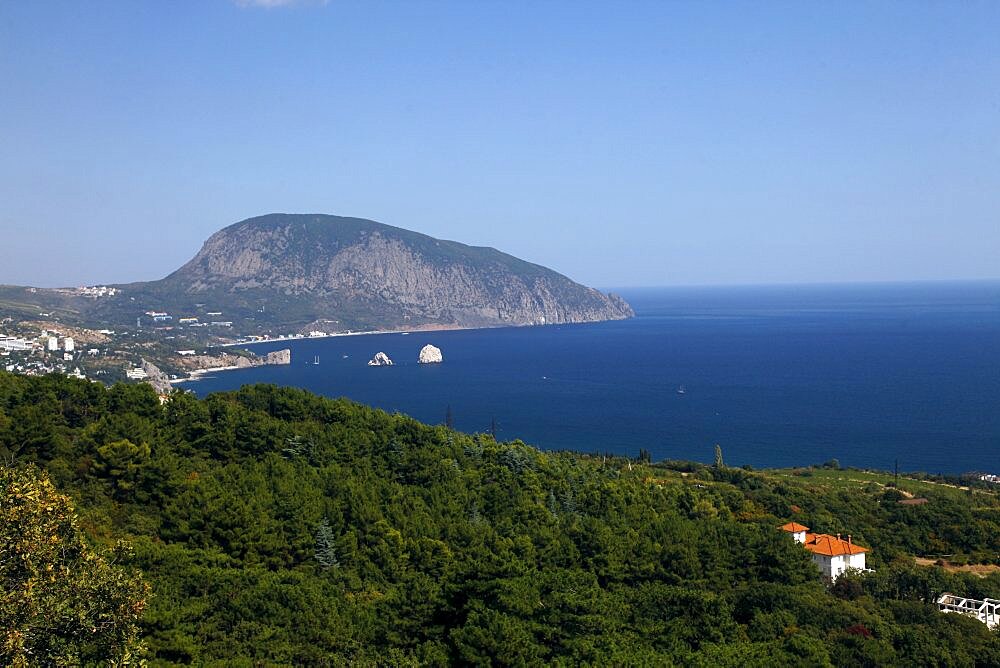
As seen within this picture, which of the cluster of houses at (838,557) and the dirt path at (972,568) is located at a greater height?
the cluster of houses at (838,557)

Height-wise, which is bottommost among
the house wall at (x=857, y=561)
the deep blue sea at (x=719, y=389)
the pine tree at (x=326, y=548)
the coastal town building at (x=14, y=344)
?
the deep blue sea at (x=719, y=389)

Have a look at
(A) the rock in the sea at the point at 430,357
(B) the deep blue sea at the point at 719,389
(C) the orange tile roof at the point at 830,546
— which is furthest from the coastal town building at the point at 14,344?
(C) the orange tile roof at the point at 830,546

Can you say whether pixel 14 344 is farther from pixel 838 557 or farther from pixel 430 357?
pixel 838 557

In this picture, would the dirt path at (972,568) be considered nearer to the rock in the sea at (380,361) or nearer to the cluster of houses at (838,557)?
the cluster of houses at (838,557)

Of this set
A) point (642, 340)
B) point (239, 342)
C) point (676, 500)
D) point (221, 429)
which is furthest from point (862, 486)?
point (239, 342)

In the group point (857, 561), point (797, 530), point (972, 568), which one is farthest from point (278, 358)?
point (972, 568)

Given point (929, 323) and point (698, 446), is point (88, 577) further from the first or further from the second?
point (929, 323)

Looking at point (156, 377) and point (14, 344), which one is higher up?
point (14, 344)

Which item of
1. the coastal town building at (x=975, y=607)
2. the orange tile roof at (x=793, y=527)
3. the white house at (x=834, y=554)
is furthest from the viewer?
the orange tile roof at (x=793, y=527)
